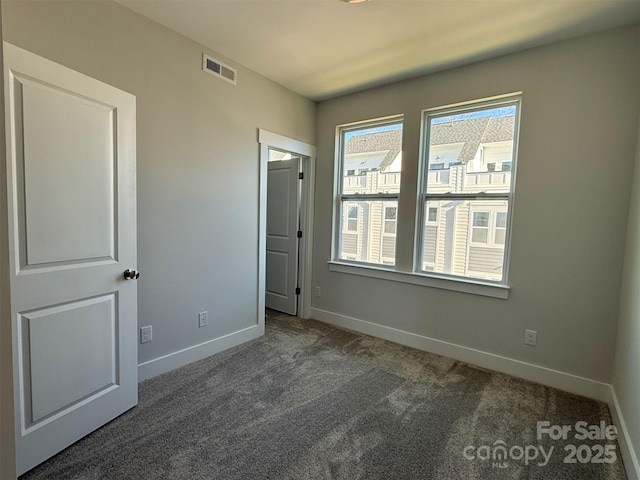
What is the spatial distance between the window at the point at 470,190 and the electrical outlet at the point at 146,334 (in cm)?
241

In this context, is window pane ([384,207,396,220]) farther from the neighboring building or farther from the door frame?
the door frame

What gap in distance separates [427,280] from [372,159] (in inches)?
54.5

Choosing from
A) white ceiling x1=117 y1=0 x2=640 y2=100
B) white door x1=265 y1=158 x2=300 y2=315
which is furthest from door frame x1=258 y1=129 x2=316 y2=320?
white ceiling x1=117 y1=0 x2=640 y2=100

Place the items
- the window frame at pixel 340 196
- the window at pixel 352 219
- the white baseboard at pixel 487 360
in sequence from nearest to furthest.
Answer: the white baseboard at pixel 487 360 < the window frame at pixel 340 196 < the window at pixel 352 219

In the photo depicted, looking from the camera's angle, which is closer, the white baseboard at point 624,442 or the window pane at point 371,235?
the white baseboard at point 624,442

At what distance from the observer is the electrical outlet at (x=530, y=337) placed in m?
2.56

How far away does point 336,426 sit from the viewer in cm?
197

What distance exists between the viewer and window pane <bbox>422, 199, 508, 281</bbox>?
9.05ft

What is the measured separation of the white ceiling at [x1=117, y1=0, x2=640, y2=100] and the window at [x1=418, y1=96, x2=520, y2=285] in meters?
0.47

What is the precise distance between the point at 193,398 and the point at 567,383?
8.96 ft

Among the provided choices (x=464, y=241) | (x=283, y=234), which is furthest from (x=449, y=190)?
(x=283, y=234)

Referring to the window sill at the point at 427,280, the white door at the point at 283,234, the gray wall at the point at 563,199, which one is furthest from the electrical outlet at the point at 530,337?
the white door at the point at 283,234

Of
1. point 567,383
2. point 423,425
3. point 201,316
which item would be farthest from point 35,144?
point 567,383

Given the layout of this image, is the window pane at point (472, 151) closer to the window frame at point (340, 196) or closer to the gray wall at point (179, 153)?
the window frame at point (340, 196)
